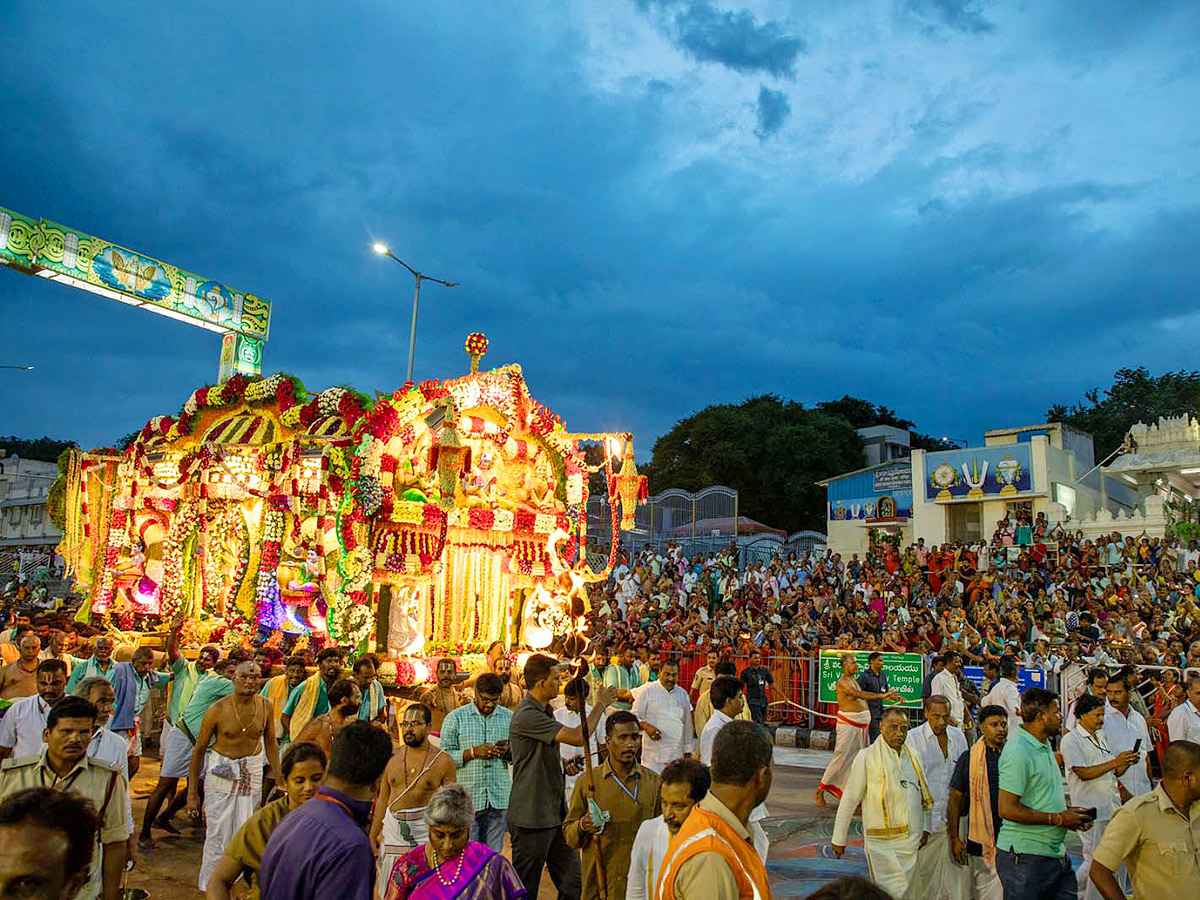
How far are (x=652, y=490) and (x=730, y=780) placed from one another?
3913 cm

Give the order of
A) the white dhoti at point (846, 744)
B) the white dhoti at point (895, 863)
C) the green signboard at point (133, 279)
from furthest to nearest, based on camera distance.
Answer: the green signboard at point (133, 279) → the white dhoti at point (846, 744) → the white dhoti at point (895, 863)

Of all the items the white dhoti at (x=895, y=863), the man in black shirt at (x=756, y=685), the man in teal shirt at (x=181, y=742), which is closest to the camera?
the white dhoti at (x=895, y=863)

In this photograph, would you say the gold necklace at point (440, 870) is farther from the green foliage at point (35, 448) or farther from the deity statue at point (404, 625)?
the green foliage at point (35, 448)

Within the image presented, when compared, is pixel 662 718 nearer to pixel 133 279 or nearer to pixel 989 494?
pixel 133 279

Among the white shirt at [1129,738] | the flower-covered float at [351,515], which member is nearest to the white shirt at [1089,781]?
the white shirt at [1129,738]

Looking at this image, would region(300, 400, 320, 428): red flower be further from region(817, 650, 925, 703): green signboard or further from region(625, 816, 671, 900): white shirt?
region(625, 816, 671, 900): white shirt

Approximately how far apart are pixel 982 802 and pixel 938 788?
1.03 metres

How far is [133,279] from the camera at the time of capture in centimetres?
1991

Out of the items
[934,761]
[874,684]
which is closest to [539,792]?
[934,761]

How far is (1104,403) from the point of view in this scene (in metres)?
40.3

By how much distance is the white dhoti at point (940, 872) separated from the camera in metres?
5.51

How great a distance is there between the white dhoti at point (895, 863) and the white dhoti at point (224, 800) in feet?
13.1

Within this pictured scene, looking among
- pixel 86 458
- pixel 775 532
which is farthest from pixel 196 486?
pixel 775 532

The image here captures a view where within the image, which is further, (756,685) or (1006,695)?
(756,685)
